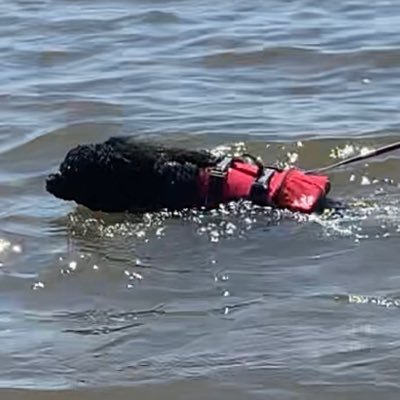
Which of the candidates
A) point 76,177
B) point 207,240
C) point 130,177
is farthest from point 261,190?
point 76,177

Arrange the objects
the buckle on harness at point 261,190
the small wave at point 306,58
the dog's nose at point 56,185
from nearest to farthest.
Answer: the buckle on harness at point 261,190 < the dog's nose at point 56,185 < the small wave at point 306,58

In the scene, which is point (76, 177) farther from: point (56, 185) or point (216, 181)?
point (216, 181)

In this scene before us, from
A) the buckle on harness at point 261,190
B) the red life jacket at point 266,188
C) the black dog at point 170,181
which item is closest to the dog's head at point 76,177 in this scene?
the black dog at point 170,181

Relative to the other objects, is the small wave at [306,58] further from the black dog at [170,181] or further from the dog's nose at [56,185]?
the dog's nose at [56,185]

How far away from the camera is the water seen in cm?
459

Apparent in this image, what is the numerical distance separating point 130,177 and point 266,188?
678 mm

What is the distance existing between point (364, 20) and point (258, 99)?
120 inches

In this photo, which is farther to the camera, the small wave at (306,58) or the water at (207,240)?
the small wave at (306,58)

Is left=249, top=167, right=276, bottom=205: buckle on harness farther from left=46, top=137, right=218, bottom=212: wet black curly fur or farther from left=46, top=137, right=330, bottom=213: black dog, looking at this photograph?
left=46, top=137, right=218, bottom=212: wet black curly fur

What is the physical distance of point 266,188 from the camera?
6258mm

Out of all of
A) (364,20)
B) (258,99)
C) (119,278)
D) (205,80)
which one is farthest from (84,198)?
(364,20)

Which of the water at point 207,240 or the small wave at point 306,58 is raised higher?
the small wave at point 306,58

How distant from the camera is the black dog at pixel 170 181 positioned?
20.6 ft

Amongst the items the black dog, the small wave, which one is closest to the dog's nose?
the black dog
